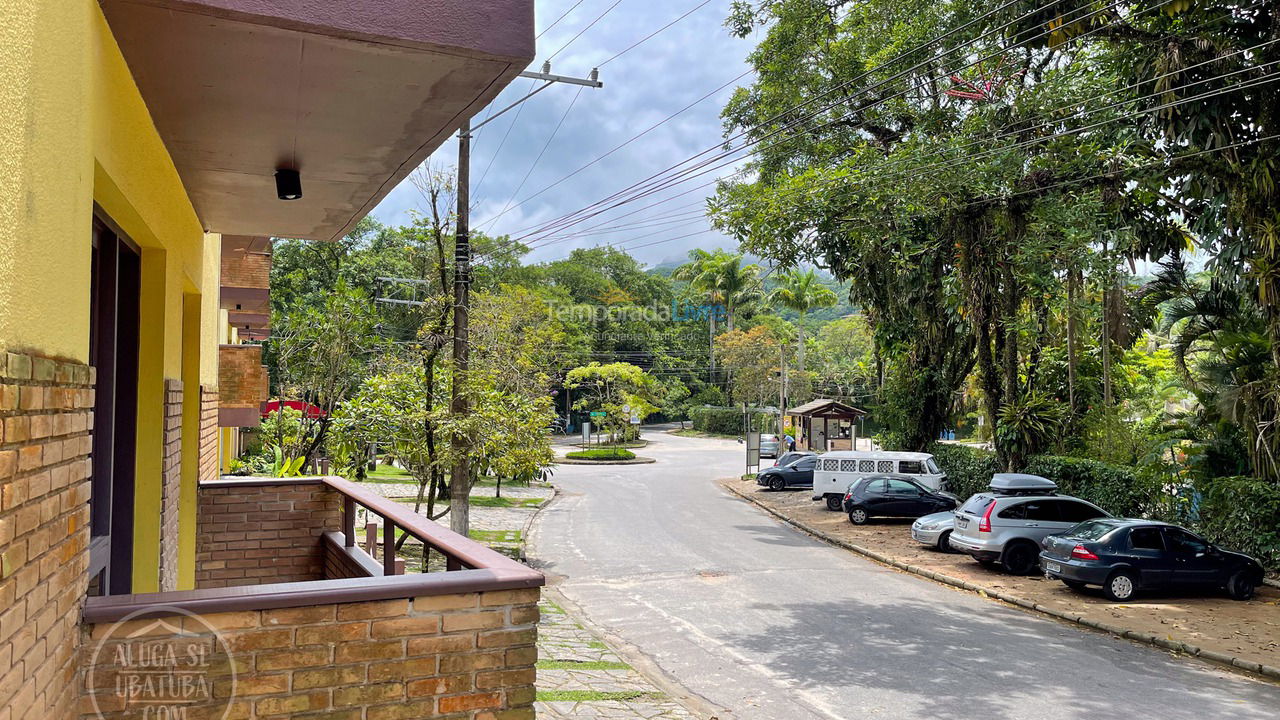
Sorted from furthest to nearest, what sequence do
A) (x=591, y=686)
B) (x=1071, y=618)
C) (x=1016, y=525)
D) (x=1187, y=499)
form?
(x=1187, y=499) < (x=1016, y=525) < (x=1071, y=618) < (x=591, y=686)

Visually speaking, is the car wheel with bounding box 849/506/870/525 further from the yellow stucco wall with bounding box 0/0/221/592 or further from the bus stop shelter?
the yellow stucco wall with bounding box 0/0/221/592

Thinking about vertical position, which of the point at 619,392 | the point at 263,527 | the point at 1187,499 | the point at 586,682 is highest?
the point at 619,392

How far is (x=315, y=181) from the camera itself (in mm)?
5699

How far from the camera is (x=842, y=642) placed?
1166cm

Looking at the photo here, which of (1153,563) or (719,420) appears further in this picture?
(719,420)

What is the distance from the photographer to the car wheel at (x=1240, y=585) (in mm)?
14391

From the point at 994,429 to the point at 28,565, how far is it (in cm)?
2396

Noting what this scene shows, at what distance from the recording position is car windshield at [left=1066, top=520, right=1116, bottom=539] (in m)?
14.7

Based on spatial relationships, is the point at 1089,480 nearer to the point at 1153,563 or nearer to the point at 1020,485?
the point at 1020,485

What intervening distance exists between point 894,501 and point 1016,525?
6636 mm

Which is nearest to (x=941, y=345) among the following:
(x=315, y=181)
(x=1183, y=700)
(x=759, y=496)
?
(x=759, y=496)

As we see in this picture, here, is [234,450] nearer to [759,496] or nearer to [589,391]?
[759,496]

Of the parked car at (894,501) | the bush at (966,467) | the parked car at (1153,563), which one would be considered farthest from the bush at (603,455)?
the parked car at (1153,563)

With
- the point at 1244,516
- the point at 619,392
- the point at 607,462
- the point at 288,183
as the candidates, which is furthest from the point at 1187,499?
the point at 619,392
